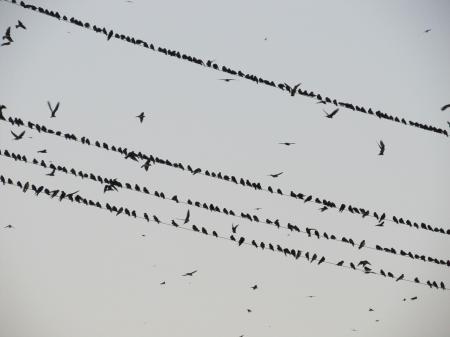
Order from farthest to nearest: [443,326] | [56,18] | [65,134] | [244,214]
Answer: [443,326]
[244,214]
[65,134]
[56,18]

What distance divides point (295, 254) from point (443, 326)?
151 inches

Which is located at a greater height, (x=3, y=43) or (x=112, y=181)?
(x=3, y=43)

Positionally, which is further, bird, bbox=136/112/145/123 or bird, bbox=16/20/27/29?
bird, bbox=136/112/145/123

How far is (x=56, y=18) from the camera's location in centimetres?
319

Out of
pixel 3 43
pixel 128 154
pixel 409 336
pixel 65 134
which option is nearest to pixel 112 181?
pixel 128 154

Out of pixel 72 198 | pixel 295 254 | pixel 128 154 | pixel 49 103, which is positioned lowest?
pixel 295 254

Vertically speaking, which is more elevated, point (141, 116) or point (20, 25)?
point (20, 25)

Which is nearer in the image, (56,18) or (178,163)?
(56,18)

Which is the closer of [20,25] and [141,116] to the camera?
[20,25]

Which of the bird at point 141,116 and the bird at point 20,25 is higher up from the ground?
the bird at point 20,25

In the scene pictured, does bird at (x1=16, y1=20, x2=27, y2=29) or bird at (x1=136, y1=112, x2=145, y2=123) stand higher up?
bird at (x1=16, y1=20, x2=27, y2=29)

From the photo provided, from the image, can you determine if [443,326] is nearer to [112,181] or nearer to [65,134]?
[112,181]

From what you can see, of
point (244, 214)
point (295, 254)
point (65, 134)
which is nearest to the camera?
point (65, 134)

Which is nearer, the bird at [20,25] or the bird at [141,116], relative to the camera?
the bird at [20,25]
